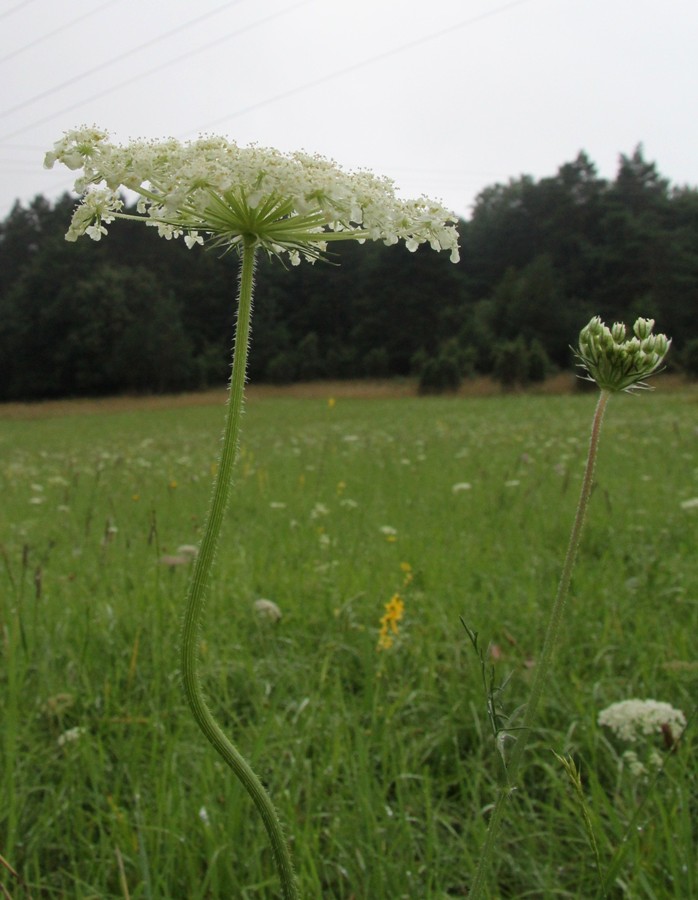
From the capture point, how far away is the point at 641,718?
1.73 m

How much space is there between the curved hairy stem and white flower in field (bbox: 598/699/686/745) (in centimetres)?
112

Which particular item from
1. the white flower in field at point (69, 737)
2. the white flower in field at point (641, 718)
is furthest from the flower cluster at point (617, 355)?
the white flower in field at point (69, 737)

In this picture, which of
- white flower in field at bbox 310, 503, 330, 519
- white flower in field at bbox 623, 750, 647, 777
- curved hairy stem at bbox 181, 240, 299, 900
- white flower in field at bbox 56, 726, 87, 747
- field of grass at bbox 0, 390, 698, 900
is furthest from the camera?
white flower in field at bbox 310, 503, 330, 519

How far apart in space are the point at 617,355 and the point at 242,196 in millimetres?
463

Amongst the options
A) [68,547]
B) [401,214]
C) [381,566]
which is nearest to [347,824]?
[401,214]

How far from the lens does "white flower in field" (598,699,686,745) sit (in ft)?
5.62

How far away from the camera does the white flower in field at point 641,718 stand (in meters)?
1.71

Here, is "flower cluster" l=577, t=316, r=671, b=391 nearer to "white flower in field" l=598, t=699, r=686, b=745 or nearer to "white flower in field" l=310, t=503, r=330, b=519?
"white flower in field" l=598, t=699, r=686, b=745

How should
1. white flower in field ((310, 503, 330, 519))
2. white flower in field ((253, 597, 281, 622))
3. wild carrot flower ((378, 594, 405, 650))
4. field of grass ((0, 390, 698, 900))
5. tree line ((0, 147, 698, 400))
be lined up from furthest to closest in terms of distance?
tree line ((0, 147, 698, 400)), white flower in field ((310, 503, 330, 519)), white flower in field ((253, 597, 281, 622)), wild carrot flower ((378, 594, 405, 650)), field of grass ((0, 390, 698, 900))

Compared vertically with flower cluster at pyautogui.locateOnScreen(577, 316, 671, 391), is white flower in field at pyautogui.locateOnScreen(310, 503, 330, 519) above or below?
below

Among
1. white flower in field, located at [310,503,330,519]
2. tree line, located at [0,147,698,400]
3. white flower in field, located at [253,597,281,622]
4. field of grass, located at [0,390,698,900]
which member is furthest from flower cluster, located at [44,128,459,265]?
tree line, located at [0,147,698,400]

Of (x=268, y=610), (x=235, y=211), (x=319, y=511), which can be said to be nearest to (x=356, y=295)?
(x=319, y=511)

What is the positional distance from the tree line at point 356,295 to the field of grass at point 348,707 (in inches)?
1422

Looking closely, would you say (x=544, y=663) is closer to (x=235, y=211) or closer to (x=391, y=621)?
(x=235, y=211)
